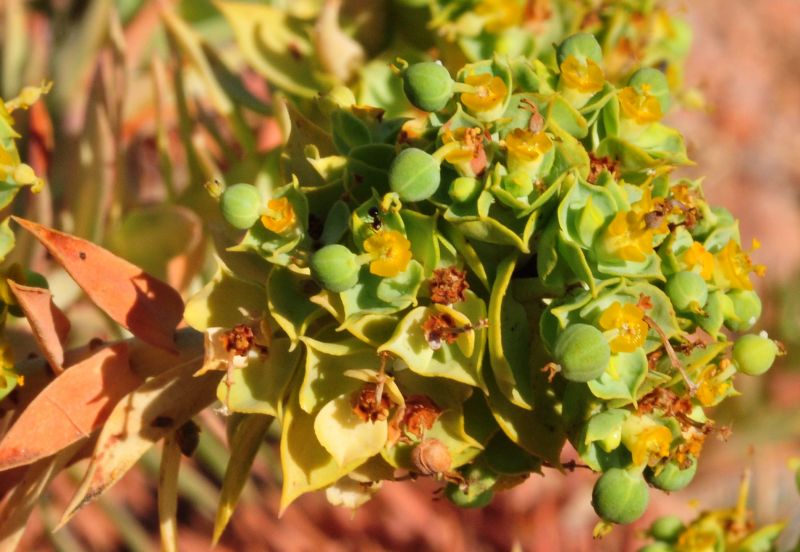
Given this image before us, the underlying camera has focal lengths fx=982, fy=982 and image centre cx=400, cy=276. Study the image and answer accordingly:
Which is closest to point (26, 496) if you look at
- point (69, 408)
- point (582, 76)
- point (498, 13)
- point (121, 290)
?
point (69, 408)

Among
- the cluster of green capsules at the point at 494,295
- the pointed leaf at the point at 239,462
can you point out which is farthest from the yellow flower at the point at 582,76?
the pointed leaf at the point at 239,462

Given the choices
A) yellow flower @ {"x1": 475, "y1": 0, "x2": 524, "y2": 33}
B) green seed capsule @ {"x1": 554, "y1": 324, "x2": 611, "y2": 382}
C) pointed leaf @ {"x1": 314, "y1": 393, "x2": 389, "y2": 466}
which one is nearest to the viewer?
green seed capsule @ {"x1": 554, "y1": 324, "x2": 611, "y2": 382}

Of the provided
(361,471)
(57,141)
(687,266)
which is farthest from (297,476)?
(57,141)

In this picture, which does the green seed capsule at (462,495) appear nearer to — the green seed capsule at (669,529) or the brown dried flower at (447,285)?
the brown dried flower at (447,285)

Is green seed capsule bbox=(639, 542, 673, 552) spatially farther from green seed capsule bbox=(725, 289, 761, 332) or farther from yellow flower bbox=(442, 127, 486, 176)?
yellow flower bbox=(442, 127, 486, 176)

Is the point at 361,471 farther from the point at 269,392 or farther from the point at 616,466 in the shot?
the point at 616,466

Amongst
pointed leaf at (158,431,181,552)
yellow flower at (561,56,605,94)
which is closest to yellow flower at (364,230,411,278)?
yellow flower at (561,56,605,94)
